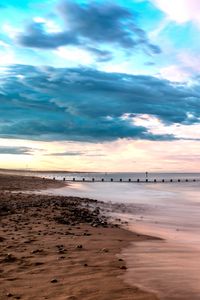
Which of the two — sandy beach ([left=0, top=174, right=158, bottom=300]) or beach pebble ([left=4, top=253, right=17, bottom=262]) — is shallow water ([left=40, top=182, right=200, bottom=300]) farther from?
beach pebble ([left=4, top=253, right=17, bottom=262])

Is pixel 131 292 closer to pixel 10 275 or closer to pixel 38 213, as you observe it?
pixel 10 275

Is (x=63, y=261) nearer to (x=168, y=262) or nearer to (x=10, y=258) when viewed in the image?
(x=10, y=258)

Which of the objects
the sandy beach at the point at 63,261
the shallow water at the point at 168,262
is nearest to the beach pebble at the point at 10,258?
the sandy beach at the point at 63,261

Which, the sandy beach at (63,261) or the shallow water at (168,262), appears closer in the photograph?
the sandy beach at (63,261)

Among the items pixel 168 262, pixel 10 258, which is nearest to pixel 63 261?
pixel 10 258

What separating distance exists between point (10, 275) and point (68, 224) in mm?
8349

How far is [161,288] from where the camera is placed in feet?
25.4

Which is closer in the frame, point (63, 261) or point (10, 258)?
point (63, 261)

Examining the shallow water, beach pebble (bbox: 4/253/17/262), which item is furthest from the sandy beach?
the shallow water

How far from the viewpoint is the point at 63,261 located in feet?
32.9

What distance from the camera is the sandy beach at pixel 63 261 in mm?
7602

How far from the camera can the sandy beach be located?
760cm

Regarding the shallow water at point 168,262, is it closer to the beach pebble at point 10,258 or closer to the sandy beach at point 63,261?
the sandy beach at point 63,261

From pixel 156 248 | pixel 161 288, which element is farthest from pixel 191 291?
pixel 156 248
